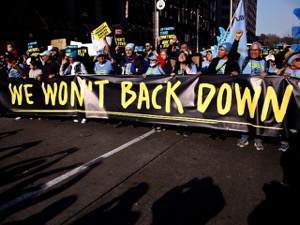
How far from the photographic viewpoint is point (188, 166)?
4.27 metres

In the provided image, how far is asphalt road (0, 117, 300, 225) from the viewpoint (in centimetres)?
302

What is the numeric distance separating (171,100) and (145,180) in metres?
2.26

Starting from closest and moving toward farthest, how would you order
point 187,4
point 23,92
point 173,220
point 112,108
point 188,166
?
point 173,220
point 188,166
point 112,108
point 23,92
point 187,4

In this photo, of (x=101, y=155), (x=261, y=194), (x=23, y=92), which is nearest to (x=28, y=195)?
(x=101, y=155)

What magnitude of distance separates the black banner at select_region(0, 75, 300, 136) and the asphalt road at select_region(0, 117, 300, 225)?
454mm

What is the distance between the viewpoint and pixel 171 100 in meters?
5.65

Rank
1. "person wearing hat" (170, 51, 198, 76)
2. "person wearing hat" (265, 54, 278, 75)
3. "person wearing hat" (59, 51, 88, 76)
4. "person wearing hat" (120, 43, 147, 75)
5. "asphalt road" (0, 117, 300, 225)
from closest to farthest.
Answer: "asphalt road" (0, 117, 300, 225) → "person wearing hat" (170, 51, 198, 76) → "person wearing hat" (120, 43, 147, 75) → "person wearing hat" (59, 51, 88, 76) → "person wearing hat" (265, 54, 278, 75)

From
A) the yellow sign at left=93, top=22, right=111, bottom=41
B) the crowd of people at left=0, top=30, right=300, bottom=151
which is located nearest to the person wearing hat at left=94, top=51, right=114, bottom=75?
the crowd of people at left=0, top=30, right=300, bottom=151

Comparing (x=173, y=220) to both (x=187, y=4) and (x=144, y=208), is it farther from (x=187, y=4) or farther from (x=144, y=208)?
(x=187, y=4)

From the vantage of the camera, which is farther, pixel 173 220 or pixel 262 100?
pixel 262 100

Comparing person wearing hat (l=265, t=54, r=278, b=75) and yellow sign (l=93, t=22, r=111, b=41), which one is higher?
yellow sign (l=93, t=22, r=111, b=41)

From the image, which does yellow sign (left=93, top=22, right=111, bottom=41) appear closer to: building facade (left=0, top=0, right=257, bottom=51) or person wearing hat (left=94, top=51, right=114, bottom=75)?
person wearing hat (left=94, top=51, right=114, bottom=75)

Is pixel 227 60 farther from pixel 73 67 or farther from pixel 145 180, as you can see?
pixel 73 67

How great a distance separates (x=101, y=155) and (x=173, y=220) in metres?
2.23
